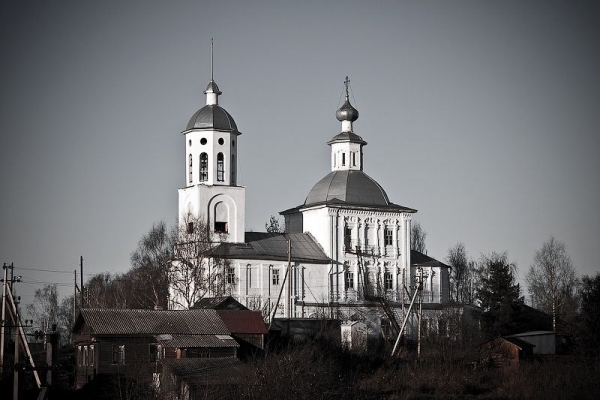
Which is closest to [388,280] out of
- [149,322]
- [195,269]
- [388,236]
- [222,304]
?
[388,236]

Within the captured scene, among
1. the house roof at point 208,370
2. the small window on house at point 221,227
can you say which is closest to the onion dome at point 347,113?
the small window on house at point 221,227

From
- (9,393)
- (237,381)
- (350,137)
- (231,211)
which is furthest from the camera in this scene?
(350,137)

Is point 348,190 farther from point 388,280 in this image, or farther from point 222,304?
point 222,304

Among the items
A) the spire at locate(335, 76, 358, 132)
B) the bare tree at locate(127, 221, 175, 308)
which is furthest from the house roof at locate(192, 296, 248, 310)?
the spire at locate(335, 76, 358, 132)

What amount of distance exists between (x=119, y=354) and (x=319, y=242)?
18358 mm

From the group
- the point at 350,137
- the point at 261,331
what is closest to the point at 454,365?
the point at 261,331

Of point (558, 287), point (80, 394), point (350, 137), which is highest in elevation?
point (350, 137)

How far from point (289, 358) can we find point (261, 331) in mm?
7187

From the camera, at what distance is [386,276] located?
56500 millimetres

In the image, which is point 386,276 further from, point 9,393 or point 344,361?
point 9,393

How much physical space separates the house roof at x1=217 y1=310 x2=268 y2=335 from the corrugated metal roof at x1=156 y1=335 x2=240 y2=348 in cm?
114

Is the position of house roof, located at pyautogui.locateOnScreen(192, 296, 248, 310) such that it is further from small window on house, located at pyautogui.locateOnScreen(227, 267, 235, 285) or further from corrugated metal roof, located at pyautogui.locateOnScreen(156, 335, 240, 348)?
small window on house, located at pyautogui.locateOnScreen(227, 267, 235, 285)

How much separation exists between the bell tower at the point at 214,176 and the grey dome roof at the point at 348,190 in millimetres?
4390

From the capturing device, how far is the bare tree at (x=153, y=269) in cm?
5175
